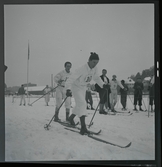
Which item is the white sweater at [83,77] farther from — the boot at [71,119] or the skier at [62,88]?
the boot at [71,119]

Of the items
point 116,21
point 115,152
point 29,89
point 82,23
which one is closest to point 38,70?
point 29,89

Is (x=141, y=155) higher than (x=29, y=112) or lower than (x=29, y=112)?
lower

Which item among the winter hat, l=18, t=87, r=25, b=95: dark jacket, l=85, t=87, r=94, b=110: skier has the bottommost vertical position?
l=85, t=87, r=94, b=110: skier

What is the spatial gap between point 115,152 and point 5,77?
4.97ft

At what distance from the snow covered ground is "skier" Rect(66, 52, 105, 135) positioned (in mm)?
77

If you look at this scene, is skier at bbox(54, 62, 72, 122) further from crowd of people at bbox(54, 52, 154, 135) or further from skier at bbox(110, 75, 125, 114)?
skier at bbox(110, 75, 125, 114)

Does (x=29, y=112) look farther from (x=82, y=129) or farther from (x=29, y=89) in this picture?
(x=82, y=129)

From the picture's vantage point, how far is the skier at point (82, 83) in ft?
9.47

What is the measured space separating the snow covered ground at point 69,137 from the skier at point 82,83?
0.25 ft

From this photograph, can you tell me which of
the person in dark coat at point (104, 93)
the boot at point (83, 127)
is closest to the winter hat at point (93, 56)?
the person in dark coat at point (104, 93)

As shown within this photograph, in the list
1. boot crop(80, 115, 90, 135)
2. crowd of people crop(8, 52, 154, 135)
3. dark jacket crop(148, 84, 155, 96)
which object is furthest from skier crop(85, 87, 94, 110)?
dark jacket crop(148, 84, 155, 96)

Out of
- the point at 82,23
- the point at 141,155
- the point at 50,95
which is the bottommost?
the point at 141,155

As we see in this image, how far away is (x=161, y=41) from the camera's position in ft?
9.44

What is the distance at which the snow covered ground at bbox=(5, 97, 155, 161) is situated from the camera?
9.40 feet
